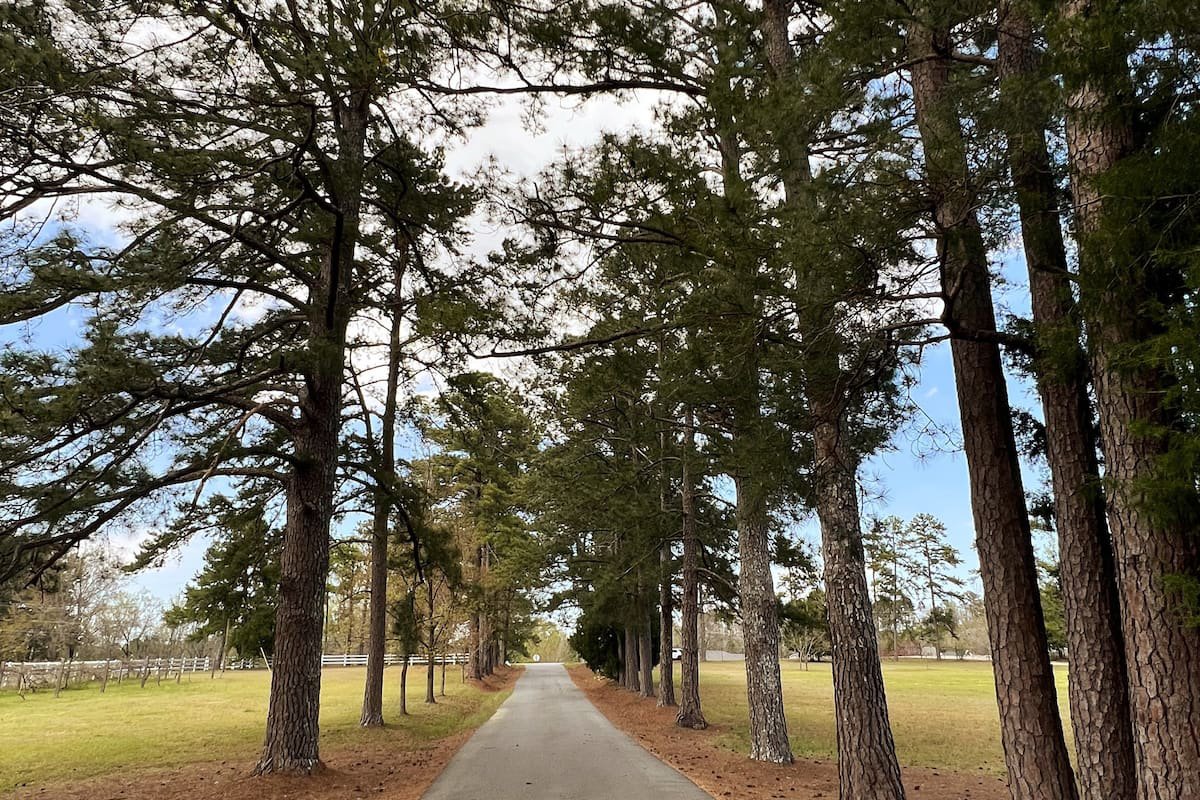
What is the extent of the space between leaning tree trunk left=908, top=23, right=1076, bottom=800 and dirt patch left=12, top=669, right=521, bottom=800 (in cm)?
634

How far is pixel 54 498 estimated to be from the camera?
22.9ft

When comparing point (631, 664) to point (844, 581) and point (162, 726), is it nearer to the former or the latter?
point (162, 726)

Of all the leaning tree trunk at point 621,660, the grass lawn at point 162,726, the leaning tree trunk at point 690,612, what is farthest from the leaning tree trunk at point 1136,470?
the leaning tree trunk at point 621,660

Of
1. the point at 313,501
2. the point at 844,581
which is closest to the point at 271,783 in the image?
the point at 313,501

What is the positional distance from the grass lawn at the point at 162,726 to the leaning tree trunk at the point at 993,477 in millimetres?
10639

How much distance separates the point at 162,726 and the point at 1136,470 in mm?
20422

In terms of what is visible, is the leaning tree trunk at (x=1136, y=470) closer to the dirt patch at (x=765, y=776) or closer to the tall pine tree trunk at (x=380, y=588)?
the dirt patch at (x=765, y=776)

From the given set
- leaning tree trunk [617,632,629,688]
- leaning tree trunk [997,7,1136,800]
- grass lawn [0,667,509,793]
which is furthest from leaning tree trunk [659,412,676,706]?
leaning tree trunk [997,7,1136,800]

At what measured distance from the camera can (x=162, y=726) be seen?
16344 mm

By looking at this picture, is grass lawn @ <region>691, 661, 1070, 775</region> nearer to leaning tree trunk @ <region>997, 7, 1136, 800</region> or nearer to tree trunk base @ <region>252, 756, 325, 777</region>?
tree trunk base @ <region>252, 756, 325, 777</region>

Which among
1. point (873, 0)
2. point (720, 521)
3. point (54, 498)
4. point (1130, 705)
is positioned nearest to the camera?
point (1130, 705)

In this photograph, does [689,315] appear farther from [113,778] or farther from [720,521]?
[720,521]

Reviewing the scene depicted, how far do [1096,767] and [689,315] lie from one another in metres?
4.18

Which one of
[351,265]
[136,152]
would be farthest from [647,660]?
[136,152]
